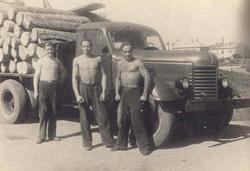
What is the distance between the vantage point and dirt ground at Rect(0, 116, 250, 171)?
593 centimetres

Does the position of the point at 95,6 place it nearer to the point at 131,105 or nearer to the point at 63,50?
the point at 63,50

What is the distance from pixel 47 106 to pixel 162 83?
1948 mm

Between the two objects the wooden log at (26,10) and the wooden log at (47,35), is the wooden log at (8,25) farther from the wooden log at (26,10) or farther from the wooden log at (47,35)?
the wooden log at (47,35)

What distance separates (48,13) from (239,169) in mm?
6142

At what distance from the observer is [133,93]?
6.74 m

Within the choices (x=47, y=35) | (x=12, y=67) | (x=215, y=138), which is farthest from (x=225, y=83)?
(x=12, y=67)

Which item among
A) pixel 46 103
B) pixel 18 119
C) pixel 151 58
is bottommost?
pixel 18 119

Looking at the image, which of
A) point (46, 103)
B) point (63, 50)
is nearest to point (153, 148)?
point (46, 103)

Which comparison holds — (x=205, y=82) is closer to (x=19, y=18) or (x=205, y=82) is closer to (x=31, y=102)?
(x=31, y=102)

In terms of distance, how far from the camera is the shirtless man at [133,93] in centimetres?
673

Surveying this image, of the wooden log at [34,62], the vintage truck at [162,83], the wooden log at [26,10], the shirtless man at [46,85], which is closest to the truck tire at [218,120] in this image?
the vintage truck at [162,83]

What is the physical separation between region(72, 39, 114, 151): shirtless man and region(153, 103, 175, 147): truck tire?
71cm

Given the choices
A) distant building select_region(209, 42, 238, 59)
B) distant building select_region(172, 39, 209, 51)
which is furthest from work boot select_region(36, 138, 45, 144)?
distant building select_region(209, 42, 238, 59)

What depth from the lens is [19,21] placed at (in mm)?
9414
